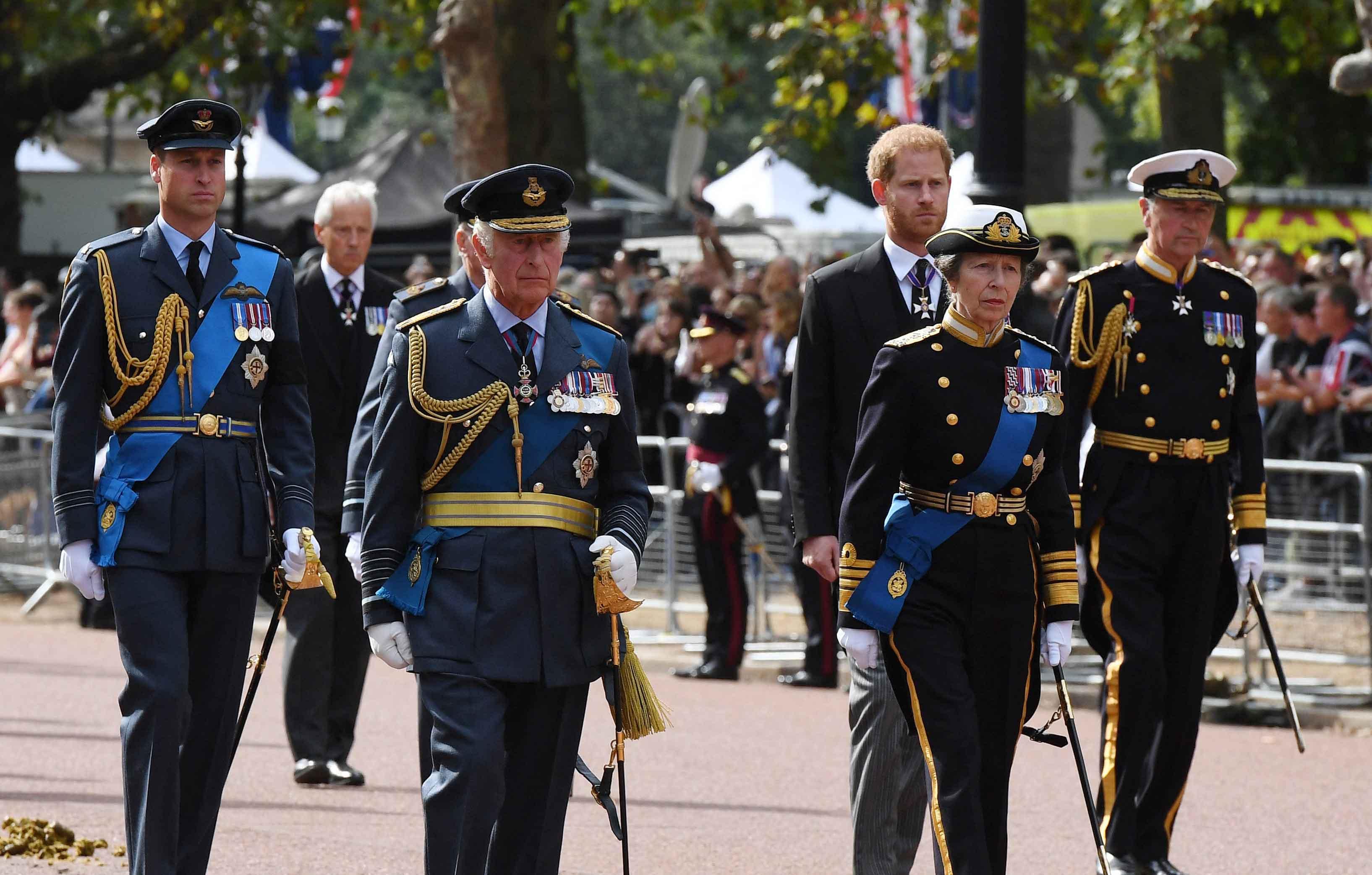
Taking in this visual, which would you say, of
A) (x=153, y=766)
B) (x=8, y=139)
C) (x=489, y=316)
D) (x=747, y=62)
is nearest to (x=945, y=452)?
(x=489, y=316)

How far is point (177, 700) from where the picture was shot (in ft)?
19.7

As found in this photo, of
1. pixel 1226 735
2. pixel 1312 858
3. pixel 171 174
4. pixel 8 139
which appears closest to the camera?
pixel 171 174

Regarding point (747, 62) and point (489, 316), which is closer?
point (489, 316)

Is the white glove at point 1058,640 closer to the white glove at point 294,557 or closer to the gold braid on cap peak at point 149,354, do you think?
the white glove at point 294,557

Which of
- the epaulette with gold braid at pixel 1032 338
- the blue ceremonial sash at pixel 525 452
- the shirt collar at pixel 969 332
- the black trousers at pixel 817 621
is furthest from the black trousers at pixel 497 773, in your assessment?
the black trousers at pixel 817 621

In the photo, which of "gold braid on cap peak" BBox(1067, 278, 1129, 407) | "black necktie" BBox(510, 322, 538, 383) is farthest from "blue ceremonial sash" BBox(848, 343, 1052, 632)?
"gold braid on cap peak" BBox(1067, 278, 1129, 407)

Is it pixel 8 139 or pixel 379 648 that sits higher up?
pixel 8 139

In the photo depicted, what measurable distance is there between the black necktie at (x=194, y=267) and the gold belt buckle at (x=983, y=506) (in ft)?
7.38

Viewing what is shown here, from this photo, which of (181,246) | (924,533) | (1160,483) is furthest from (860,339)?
(181,246)

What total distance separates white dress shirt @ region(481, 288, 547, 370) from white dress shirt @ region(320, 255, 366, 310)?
3319mm

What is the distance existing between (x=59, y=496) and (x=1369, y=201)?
65.6 ft

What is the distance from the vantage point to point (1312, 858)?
25.7 feet

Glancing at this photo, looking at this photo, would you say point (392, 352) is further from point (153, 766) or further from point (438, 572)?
point (153, 766)

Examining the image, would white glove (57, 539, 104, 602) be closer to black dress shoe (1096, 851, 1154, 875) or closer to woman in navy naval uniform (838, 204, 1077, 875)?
woman in navy naval uniform (838, 204, 1077, 875)
